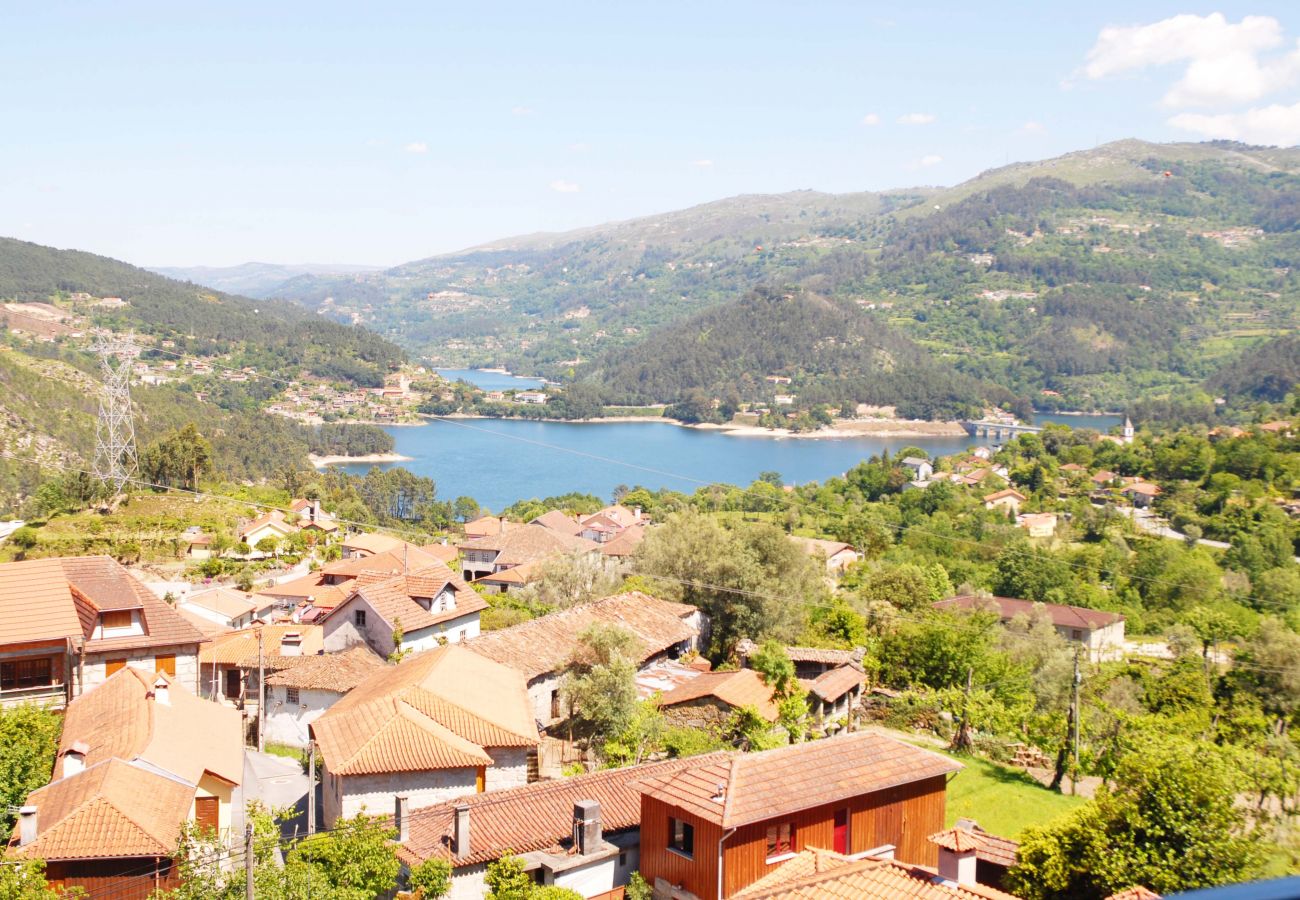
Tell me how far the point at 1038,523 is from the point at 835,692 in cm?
3771

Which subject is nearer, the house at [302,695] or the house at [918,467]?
the house at [302,695]

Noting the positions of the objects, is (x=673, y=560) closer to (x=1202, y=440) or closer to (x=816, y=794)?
(x=816, y=794)

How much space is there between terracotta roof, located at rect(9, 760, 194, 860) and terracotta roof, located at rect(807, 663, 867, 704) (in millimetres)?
8665

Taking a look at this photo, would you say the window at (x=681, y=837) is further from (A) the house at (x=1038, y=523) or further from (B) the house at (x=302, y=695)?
(A) the house at (x=1038, y=523)

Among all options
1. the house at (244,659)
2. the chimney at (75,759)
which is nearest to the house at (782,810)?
the chimney at (75,759)

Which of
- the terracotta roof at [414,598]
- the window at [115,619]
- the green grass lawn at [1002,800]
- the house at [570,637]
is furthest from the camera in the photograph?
the terracotta roof at [414,598]

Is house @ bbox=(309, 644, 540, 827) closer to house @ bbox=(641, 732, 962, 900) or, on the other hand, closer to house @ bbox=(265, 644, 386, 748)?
house @ bbox=(265, 644, 386, 748)

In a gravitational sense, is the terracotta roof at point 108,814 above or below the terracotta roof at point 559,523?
above

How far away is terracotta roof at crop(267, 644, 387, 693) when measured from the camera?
13.4 m

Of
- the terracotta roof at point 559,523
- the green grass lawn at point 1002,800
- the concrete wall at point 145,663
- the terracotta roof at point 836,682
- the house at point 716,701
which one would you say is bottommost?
the terracotta roof at point 559,523

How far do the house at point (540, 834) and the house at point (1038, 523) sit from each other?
135ft

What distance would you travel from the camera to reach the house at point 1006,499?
173 ft

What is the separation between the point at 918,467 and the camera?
216ft

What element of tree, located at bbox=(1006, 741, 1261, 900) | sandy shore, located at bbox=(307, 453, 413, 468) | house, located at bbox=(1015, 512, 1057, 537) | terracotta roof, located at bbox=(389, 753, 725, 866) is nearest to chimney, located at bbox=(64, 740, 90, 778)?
terracotta roof, located at bbox=(389, 753, 725, 866)
